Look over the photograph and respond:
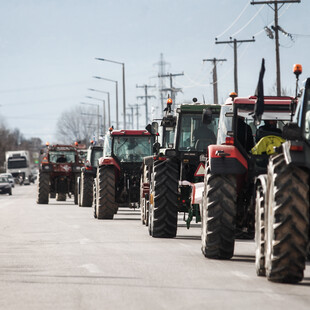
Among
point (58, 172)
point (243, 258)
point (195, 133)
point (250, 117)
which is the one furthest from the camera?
point (58, 172)

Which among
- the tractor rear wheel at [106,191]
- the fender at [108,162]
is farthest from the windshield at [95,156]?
the tractor rear wheel at [106,191]

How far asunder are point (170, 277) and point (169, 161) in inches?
284

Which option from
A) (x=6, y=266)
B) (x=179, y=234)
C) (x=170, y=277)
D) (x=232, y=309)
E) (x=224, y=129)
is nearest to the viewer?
(x=232, y=309)

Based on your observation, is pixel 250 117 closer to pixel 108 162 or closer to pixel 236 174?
pixel 236 174

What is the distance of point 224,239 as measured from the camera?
14195 mm

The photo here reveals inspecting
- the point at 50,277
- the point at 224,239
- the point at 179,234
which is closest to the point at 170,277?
the point at 50,277

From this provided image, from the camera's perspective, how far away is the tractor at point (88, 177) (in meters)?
37.7

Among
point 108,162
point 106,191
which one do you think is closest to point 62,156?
point 108,162

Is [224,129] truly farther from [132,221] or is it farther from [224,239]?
[132,221]

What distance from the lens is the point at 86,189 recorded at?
125 feet

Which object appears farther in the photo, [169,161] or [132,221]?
[132,221]

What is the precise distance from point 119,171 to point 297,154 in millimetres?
17365

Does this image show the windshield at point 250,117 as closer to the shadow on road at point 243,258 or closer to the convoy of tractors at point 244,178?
the convoy of tractors at point 244,178

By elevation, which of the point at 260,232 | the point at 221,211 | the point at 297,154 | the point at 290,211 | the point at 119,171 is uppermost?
the point at 297,154
